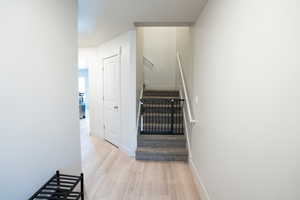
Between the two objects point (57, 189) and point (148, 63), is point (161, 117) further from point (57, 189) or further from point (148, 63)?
point (57, 189)

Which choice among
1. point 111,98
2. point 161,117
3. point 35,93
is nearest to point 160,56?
point 161,117

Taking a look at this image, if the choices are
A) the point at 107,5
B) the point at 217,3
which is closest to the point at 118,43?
the point at 107,5

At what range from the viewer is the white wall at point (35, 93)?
42.3 inches

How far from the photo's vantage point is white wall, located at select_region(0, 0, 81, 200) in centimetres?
107

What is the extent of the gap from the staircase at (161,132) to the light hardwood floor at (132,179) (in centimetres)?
17

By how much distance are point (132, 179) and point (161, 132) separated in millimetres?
1476

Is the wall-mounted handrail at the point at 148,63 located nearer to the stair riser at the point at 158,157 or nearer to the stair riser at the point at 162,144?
the stair riser at the point at 162,144

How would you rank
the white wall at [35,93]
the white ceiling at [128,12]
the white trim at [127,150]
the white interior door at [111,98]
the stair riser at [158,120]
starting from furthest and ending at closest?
the stair riser at [158,120], the white interior door at [111,98], the white trim at [127,150], the white ceiling at [128,12], the white wall at [35,93]

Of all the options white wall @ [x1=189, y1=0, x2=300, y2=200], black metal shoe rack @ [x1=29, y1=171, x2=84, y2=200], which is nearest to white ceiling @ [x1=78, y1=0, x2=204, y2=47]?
white wall @ [x1=189, y1=0, x2=300, y2=200]

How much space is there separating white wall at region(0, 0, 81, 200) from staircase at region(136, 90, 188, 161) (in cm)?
190

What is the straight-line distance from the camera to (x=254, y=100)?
44.2 inches

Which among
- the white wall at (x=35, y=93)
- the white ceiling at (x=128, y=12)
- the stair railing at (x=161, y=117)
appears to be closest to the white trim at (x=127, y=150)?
the stair railing at (x=161, y=117)

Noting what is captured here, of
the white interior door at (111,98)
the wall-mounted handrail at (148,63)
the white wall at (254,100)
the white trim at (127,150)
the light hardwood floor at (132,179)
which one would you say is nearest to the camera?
the white wall at (254,100)

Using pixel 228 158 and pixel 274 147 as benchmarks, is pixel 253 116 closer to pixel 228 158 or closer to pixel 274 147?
pixel 274 147
